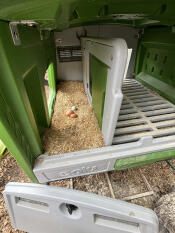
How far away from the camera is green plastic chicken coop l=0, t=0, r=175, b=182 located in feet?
1.38

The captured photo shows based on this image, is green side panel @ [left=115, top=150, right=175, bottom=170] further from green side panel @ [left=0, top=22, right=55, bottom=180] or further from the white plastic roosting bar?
green side panel @ [left=0, top=22, right=55, bottom=180]

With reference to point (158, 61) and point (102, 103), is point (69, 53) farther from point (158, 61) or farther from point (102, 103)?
point (102, 103)

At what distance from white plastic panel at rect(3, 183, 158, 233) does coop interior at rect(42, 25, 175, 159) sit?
Result: 0.76 ft

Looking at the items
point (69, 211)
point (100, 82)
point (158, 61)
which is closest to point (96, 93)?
point (100, 82)

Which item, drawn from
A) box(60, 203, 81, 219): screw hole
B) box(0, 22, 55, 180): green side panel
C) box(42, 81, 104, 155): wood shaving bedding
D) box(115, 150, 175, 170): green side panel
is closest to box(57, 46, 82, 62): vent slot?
box(42, 81, 104, 155): wood shaving bedding

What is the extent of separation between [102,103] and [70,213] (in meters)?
0.61

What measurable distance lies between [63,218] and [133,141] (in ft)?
1.81

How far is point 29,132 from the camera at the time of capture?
22.7 inches

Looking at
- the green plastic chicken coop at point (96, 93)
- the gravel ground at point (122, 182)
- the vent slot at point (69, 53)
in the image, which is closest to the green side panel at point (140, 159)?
the green plastic chicken coop at point (96, 93)

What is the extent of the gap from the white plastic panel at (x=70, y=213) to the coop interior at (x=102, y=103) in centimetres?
23

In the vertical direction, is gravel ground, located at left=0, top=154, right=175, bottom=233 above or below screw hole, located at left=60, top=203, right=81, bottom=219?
below

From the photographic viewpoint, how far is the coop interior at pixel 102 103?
79cm

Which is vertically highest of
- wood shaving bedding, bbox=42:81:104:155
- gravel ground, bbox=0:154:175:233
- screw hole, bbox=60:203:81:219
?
wood shaving bedding, bbox=42:81:104:155

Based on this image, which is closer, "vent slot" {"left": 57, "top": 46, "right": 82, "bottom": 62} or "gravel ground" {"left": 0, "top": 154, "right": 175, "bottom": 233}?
"gravel ground" {"left": 0, "top": 154, "right": 175, "bottom": 233}
